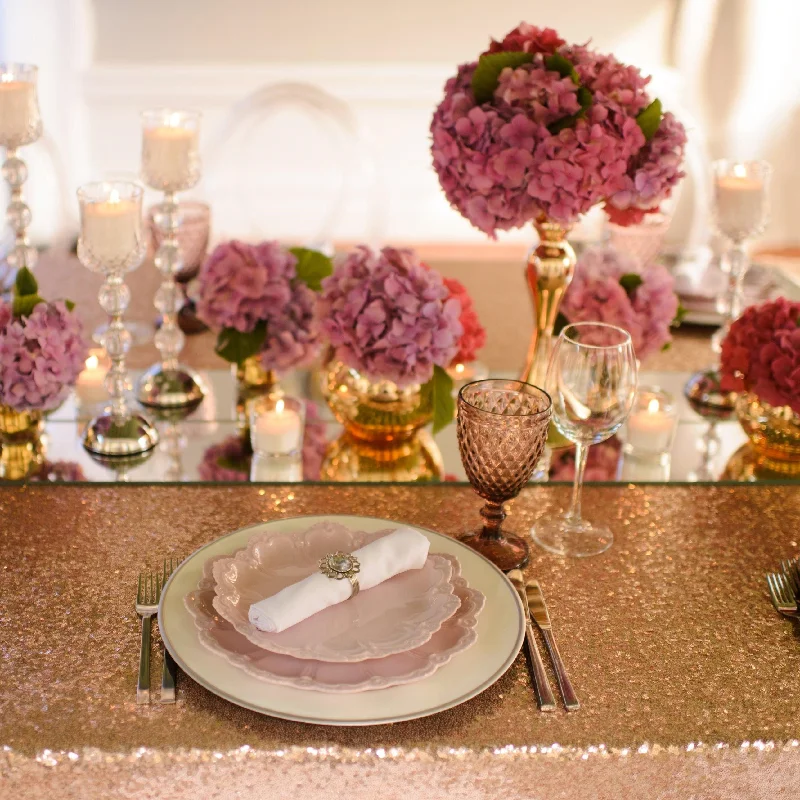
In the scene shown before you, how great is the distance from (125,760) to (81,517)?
40 cm

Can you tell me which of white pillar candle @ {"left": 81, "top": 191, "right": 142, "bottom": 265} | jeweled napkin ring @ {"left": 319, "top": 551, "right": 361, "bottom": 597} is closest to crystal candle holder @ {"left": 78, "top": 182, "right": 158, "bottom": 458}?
white pillar candle @ {"left": 81, "top": 191, "right": 142, "bottom": 265}

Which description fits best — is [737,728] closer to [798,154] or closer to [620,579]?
[620,579]

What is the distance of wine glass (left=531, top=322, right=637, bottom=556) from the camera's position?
3.43 ft

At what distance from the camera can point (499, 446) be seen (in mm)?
1000

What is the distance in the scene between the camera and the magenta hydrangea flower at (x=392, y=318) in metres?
1.25

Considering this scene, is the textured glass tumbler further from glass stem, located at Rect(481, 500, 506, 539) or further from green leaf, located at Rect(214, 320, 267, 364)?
green leaf, located at Rect(214, 320, 267, 364)

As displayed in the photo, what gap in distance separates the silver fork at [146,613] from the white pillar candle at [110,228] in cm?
42

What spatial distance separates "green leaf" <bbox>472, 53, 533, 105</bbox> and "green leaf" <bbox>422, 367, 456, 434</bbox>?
0.34 metres

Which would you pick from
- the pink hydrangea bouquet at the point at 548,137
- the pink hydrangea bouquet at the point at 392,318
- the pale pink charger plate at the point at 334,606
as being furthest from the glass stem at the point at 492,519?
the pink hydrangea bouquet at the point at 548,137

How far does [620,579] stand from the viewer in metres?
1.04

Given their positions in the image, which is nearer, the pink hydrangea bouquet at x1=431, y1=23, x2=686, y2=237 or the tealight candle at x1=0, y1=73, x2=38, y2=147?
the pink hydrangea bouquet at x1=431, y1=23, x2=686, y2=237

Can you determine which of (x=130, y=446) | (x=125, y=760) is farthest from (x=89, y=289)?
(x=125, y=760)

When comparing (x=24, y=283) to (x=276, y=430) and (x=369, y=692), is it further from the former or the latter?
(x=369, y=692)

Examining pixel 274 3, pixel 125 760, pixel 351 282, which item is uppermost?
pixel 274 3
